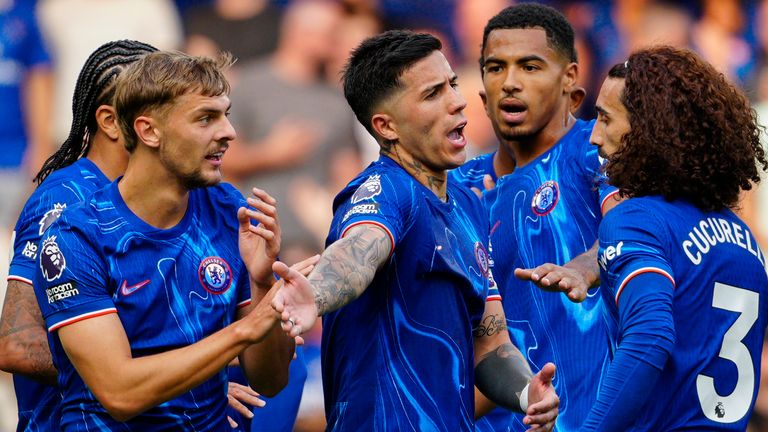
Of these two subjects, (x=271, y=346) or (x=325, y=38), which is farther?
(x=325, y=38)

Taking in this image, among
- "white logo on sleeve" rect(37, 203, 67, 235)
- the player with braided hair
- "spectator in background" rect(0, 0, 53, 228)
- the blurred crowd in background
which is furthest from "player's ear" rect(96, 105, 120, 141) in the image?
"spectator in background" rect(0, 0, 53, 228)

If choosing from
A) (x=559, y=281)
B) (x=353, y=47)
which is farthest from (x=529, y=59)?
(x=353, y=47)

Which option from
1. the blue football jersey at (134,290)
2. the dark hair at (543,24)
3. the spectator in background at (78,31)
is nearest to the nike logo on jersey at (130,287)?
the blue football jersey at (134,290)

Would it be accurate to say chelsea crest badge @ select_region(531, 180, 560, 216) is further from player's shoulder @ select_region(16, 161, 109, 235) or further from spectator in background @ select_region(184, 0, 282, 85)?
spectator in background @ select_region(184, 0, 282, 85)

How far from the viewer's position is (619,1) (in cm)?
1049

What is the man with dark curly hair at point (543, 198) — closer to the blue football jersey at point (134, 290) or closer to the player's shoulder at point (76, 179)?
the blue football jersey at point (134, 290)

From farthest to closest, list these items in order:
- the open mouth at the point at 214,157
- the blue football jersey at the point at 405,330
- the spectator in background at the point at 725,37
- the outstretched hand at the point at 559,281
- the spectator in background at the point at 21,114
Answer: the spectator in background at the point at 725,37 < the spectator in background at the point at 21,114 < the outstretched hand at the point at 559,281 < the open mouth at the point at 214,157 < the blue football jersey at the point at 405,330

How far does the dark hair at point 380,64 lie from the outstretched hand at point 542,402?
1241 millimetres

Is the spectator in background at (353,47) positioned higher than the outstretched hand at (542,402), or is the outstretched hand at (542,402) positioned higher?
the spectator in background at (353,47)

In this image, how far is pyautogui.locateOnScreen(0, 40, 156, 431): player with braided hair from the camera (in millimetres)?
5051

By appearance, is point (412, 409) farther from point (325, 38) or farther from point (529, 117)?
point (325, 38)

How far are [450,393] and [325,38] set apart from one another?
5655mm

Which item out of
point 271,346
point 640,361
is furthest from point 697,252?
point 271,346

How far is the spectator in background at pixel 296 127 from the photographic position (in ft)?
32.1
